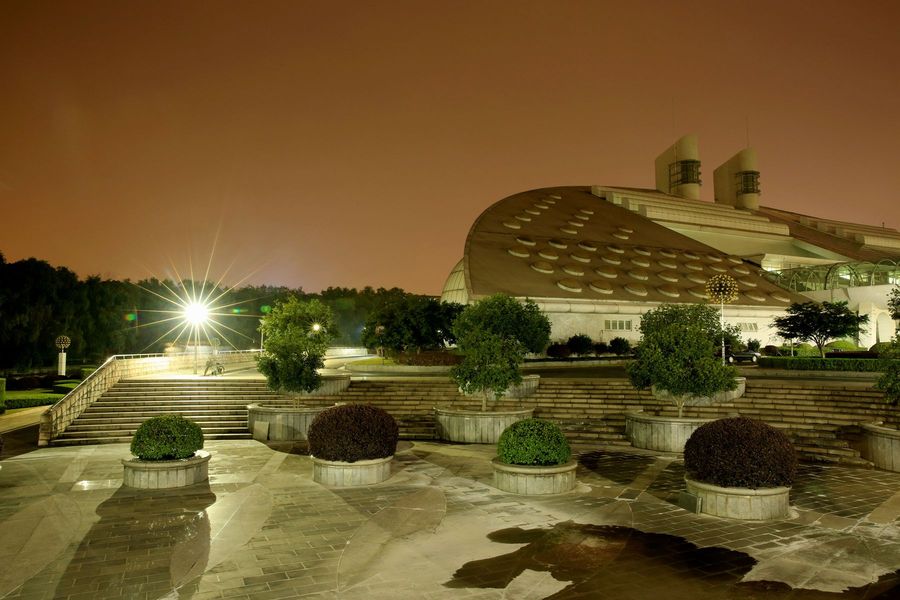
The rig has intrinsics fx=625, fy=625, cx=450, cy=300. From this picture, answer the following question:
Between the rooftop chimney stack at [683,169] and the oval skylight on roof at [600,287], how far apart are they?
42.7m

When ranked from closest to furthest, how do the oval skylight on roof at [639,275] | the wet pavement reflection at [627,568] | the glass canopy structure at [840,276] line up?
the wet pavement reflection at [627,568], the oval skylight on roof at [639,275], the glass canopy structure at [840,276]

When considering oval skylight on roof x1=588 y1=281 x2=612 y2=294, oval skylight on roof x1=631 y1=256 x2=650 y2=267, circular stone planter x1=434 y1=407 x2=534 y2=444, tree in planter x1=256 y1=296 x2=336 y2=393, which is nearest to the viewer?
circular stone planter x1=434 y1=407 x2=534 y2=444

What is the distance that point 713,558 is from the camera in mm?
8219

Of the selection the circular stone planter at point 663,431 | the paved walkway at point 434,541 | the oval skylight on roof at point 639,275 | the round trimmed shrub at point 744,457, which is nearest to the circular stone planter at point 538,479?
the paved walkway at point 434,541

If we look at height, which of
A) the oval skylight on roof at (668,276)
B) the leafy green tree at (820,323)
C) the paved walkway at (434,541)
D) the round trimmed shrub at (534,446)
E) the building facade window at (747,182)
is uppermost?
the building facade window at (747,182)

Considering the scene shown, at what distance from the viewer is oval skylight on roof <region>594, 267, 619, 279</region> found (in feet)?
165

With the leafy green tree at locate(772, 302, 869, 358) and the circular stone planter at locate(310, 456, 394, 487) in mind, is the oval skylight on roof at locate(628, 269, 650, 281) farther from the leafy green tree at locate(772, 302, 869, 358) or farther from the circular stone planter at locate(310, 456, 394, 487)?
the circular stone planter at locate(310, 456, 394, 487)

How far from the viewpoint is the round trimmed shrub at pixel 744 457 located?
10094 mm

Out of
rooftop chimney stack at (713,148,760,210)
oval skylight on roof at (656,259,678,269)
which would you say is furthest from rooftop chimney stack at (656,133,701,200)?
oval skylight on roof at (656,259,678,269)

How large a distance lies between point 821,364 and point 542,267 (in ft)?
78.5

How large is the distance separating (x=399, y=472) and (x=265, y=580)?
22.2 feet

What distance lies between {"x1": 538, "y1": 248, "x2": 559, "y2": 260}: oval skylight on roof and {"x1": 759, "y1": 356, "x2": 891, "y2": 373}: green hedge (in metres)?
23.4

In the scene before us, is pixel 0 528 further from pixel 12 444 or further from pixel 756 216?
pixel 756 216

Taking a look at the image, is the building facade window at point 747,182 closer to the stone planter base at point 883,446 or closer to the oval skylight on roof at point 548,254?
the oval skylight on roof at point 548,254
